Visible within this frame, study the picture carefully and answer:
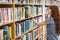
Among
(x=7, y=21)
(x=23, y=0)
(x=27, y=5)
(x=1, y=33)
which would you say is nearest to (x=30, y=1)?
(x=27, y=5)

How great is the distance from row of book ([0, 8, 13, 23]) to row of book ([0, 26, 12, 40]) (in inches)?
3.9

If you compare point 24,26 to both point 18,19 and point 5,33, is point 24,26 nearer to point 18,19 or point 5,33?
point 18,19

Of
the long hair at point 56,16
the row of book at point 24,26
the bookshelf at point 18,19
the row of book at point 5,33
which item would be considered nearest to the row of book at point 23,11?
the bookshelf at point 18,19

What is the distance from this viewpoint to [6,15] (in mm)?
1776

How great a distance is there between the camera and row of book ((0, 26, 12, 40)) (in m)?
1.70

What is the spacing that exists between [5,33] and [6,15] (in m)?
0.24

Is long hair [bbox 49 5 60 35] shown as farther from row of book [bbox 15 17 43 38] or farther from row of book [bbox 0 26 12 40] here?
row of book [bbox 0 26 12 40]

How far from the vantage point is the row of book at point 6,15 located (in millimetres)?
1703

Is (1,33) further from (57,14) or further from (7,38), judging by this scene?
(57,14)

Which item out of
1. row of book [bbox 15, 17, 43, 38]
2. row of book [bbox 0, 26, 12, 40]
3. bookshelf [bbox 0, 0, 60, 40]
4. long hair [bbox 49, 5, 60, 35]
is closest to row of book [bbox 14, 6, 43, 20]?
bookshelf [bbox 0, 0, 60, 40]

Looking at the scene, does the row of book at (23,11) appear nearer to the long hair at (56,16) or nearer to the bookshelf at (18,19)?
the bookshelf at (18,19)

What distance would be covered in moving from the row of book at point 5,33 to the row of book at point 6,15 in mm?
100

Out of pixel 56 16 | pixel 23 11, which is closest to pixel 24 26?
pixel 23 11

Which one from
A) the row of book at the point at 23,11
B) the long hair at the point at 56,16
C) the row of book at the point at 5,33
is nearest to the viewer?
the row of book at the point at 5,33
